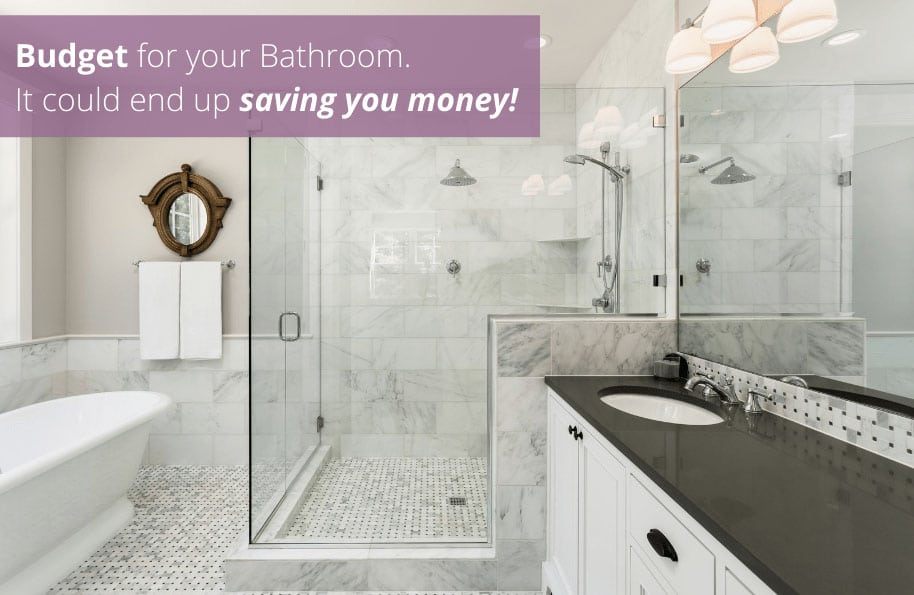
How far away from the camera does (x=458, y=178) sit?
7.07 feet

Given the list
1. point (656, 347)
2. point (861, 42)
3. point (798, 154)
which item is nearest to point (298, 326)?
point (656, 347)

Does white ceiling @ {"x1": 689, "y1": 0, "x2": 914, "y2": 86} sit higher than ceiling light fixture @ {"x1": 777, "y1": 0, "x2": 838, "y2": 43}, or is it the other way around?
ceiling light fixture @ {"x1": 777, "y1": 0, "x2": 838, "y2": 43}

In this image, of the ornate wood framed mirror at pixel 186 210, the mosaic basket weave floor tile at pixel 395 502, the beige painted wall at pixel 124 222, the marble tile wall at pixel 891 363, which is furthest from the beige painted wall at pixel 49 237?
the marble tile wall at pixel 891 363

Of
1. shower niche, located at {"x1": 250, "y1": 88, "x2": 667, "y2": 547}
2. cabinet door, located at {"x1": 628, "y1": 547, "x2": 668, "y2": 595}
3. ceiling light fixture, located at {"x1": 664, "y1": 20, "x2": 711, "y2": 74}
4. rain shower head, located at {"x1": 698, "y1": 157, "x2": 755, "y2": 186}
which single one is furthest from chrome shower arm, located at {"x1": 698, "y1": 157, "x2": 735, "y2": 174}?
cabinet door, located at {"x1": 628, "y1": 547, "x2": 668, "y2": 595}

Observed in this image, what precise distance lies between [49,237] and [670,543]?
4084 mm

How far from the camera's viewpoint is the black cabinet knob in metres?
0.89

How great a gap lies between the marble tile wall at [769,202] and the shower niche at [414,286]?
0.23 m

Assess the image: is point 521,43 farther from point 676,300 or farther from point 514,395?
point 514,395

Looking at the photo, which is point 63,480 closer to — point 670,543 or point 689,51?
point 670,543

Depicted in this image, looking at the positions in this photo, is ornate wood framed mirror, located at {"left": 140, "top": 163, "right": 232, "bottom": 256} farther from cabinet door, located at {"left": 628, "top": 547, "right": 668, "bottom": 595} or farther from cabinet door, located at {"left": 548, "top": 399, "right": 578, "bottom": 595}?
cabinet door, located at {"left": 628, "top": 547, "right": 668, "bottom": 595}

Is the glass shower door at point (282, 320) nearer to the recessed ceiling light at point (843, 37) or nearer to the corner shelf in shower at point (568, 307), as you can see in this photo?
the corner shelf in shower at point (568, 307)

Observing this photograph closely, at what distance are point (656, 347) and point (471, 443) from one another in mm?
1005

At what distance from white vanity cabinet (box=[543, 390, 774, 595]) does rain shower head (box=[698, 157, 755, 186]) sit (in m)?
1.02

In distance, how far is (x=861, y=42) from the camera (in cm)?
110
